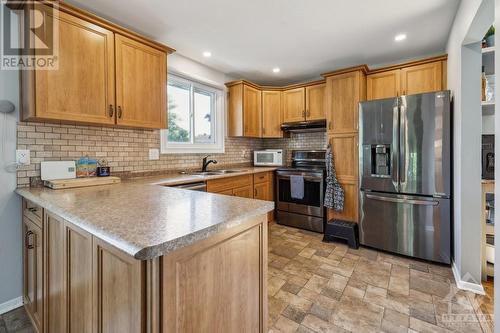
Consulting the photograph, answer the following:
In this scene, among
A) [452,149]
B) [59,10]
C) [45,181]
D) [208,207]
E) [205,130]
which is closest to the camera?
[208,207]

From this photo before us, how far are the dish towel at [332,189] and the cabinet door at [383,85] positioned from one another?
38.1 inches

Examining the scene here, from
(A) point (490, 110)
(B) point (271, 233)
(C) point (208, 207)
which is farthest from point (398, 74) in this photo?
(C) point (208, 207)

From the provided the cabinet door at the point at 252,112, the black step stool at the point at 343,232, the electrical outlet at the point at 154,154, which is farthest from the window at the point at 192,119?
the black step stool at the point at 343,232

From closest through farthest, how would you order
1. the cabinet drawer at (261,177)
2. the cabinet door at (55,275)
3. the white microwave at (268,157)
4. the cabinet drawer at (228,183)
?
the cabinet door at (55,275) → the cabinet drawer at (228,183) → the cabinet drawer at (261,177) → the white microwave at (268,157)

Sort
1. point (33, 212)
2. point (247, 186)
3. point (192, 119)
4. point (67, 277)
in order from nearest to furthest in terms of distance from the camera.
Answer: point (67, 277) < point (33, 212) < point (247, 186) < point (192, 119)

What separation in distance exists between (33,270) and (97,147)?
1111 mm

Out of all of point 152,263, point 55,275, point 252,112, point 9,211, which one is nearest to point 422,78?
point 252,112

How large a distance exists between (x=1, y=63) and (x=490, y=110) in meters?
4.15

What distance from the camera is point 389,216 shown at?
269 centimetres

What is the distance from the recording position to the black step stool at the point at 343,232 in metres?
2.87

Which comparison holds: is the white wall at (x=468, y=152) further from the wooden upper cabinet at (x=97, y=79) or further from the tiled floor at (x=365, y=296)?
the wooden upper cabinet at (x=97, y=79)

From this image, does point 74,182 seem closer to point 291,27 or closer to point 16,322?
point 16,322

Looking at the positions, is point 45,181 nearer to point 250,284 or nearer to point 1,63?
point 1,63

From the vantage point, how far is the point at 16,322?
65.1 inches
